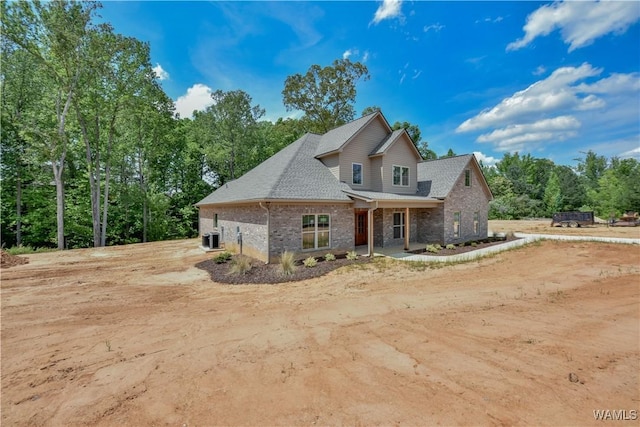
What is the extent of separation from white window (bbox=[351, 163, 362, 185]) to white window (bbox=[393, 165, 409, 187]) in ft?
7.42

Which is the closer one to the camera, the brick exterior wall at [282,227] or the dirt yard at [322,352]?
the dirt yard at [322,352]

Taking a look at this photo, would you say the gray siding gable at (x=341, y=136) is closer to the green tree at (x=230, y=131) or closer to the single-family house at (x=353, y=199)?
the single-family house at (x=353, y=199)

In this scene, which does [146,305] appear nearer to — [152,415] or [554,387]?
[152,415]

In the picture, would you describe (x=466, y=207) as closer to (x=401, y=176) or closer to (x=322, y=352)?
(x=401, y=176)

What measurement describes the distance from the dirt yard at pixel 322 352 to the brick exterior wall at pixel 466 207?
25.0ft

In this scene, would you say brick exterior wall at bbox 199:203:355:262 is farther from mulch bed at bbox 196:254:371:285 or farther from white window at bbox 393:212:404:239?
white window at bbox 393:212:404:239

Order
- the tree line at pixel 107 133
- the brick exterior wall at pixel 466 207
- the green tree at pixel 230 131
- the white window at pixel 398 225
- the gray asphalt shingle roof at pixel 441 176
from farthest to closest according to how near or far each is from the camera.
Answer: the green tree at pixel 230 131 → the tree line at pixel 107 133 → the gray asphalt shingle roof at pixel 441 176 → the brick exterior wall at pixel 466 207 → the white window at pixel 398 225

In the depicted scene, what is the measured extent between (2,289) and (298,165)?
38.8 ft

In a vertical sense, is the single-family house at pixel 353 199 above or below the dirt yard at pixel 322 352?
above

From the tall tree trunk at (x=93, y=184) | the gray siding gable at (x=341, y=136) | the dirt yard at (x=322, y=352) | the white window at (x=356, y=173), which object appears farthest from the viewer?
the tall tree trunk at (x=93, y=184)

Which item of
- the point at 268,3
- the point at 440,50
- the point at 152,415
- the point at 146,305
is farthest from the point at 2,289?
the point at 440,50

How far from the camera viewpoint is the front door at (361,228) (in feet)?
48.6

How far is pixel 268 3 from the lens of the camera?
39.3ft

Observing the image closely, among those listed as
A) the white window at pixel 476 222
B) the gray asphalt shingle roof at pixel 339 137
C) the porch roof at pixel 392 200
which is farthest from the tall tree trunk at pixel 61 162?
the white window at pixel 476 222
